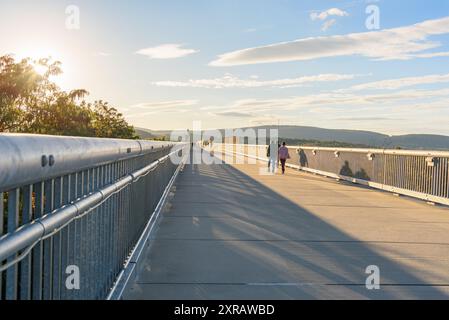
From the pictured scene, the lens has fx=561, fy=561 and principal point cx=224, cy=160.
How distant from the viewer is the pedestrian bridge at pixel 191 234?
2.92m

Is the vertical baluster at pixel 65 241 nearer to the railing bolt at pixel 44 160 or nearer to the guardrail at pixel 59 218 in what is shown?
the guardrail at pixel 59 218

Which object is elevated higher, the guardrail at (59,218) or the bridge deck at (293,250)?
the guardrail at (59,218)

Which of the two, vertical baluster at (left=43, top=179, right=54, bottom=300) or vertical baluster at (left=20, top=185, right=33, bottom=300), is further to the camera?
vertical baluster at (left=43, top=179, right=54, bottom=300)

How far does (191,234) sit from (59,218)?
617 cm

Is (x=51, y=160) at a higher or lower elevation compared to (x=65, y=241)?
higher

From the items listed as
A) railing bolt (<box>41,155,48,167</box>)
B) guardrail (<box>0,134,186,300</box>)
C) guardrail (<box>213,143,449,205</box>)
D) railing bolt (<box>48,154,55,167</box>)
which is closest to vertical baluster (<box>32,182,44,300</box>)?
guardrail (<box>0,134,186,300</box>)

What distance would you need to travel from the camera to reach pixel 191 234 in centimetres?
918

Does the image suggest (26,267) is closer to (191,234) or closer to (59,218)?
(59,218)

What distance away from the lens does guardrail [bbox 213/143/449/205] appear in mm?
14336

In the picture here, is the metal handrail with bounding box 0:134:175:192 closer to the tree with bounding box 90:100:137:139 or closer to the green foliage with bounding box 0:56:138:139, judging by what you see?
the green foliage with bounding box 0:56:138:139

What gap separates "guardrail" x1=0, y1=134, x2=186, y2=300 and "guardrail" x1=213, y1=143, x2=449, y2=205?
10691mm

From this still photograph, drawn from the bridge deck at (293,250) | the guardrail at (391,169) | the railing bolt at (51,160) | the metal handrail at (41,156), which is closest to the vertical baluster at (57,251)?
the metal handrail at (41,156)

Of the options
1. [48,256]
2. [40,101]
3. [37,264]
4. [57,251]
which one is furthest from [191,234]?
[40,101]
